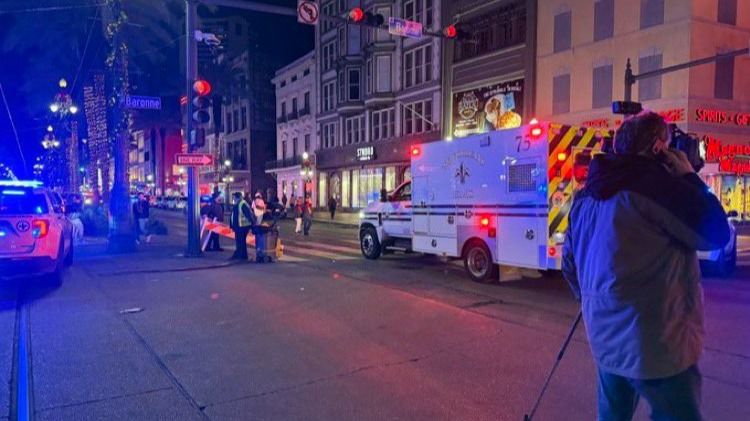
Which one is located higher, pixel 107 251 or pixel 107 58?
pixel 107 58

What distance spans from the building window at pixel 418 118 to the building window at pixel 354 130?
506 cm

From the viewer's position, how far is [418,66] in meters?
35.9

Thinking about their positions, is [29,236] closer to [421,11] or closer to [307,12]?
[307,12]

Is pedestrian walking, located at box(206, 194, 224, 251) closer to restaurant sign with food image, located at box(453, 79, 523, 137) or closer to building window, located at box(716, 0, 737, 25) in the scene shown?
restaurant sign with food image, located at box(453, 79, 523, 137)

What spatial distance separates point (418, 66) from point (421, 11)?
3226 millimetres

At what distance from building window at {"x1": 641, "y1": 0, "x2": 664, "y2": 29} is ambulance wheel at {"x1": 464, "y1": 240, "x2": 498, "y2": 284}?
1684 cm

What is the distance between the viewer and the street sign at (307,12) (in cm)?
1236

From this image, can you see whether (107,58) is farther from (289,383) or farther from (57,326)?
(289,383)

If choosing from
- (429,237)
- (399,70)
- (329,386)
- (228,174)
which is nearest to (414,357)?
(329,386)

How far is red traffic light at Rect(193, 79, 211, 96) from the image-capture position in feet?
43.6

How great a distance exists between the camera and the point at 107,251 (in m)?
15.4

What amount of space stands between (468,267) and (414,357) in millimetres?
5122

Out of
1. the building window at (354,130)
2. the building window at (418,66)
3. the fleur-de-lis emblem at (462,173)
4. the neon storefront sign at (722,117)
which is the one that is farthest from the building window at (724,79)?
the building window at (354,130)

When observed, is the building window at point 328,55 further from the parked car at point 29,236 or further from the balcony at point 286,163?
the parked car at point 29,236
